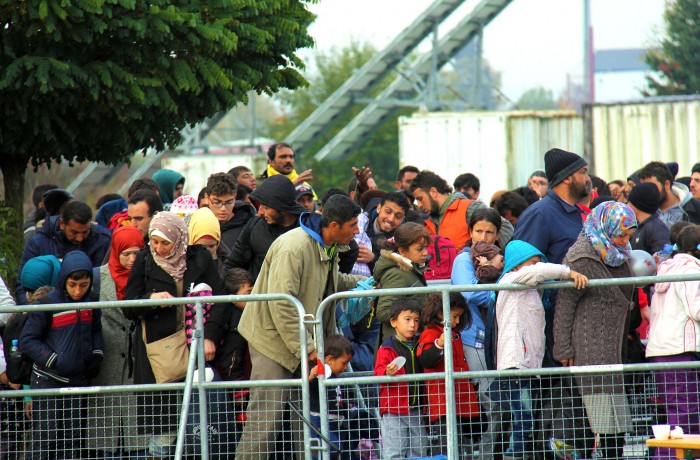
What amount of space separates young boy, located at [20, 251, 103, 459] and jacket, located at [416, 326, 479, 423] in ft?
7.50

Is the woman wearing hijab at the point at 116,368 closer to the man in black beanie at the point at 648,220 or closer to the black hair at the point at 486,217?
the black hair at the point at 486,217

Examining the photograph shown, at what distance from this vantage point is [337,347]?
268 inches

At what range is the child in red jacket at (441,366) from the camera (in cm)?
671

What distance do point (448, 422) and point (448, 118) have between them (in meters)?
18.2

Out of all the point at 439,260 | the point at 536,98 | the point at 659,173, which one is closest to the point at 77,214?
the point at 439,260

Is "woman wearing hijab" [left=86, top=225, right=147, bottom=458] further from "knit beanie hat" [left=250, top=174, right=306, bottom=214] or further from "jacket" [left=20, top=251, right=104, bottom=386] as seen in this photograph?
"knit beanie hat" [left=250, top=174, right=306, bottom=214]

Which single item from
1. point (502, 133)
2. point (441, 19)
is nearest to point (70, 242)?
point (502, 133)

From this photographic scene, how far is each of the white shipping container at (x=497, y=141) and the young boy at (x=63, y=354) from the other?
17.2 metres

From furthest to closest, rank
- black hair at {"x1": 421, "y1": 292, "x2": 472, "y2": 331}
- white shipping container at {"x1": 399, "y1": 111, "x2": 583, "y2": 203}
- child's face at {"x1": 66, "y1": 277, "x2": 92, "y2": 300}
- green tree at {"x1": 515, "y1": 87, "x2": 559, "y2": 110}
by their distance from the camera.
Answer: green tree at {"x1": 515, "y1": 87, "x2": 559, "y2": 110} < white shipping container at {"x1": 399, "y1": 111, "x2": 583, "y2": 203} < child's face at {"x1": 66, "y1": 277, "x2": 92, "y2": 300} < black hair at {"x1": 421, "y1": 292, "x2": 472, "y2": 331}

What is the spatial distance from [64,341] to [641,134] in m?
16.5

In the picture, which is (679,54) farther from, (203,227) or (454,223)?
(203,227)

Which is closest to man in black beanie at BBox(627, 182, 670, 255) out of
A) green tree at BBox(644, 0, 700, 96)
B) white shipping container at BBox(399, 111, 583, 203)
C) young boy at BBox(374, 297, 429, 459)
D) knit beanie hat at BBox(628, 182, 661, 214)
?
knit beanie hat at BBox(628, 182, 661, 214)

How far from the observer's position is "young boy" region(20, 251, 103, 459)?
7.09m

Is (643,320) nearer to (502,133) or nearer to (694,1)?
(502,133)
